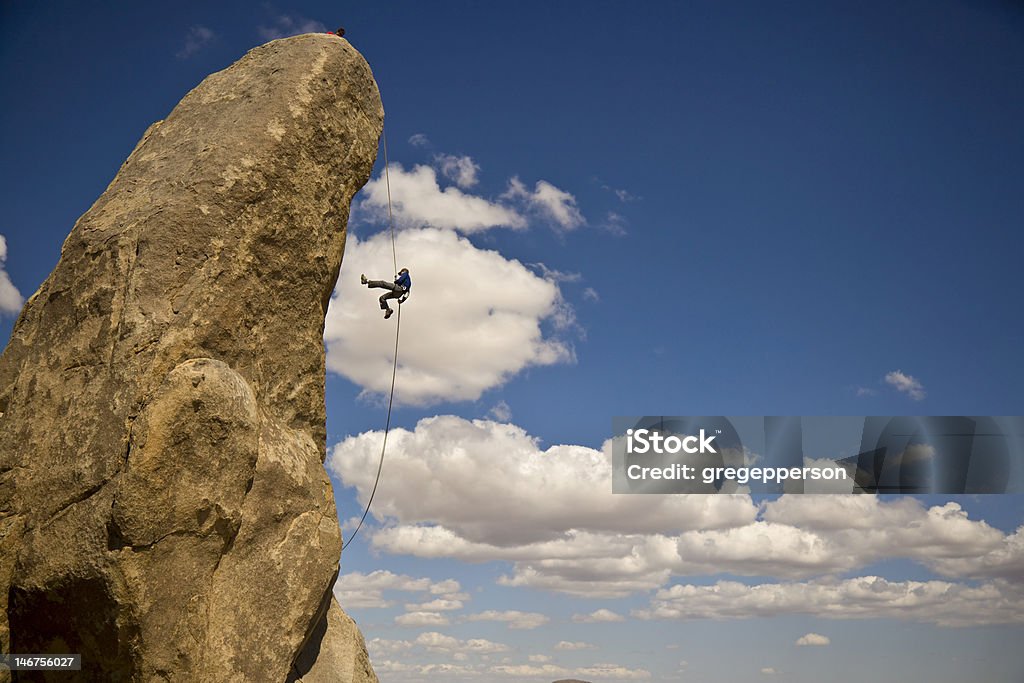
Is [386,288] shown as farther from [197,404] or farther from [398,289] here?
[197,404]

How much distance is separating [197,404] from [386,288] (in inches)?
220

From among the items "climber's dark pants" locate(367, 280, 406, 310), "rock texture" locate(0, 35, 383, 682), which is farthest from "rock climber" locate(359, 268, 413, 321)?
"rock texture" locate(0, 35, 383, 682)

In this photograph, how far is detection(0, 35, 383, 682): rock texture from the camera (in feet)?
30.0

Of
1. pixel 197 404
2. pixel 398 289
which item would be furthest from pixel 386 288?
pixel 197 404

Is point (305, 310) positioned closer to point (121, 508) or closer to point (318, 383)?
point (318, 383)

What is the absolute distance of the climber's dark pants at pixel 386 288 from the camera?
14422 millimetres

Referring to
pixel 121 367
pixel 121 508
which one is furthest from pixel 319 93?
pixel 121 508

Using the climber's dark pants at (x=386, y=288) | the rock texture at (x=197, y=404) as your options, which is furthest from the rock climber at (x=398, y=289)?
the rock texture at (x=197, y=404)

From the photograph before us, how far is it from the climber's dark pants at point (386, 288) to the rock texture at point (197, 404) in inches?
90.5

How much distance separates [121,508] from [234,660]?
6.63 feet

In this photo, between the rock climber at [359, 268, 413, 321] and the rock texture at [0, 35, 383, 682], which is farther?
the rock climber at [359, 268, 413, 321]

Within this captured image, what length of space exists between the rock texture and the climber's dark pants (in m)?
2.30

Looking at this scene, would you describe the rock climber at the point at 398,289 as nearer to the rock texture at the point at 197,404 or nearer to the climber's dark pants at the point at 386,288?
the climber's dark pants at the point at 386,288

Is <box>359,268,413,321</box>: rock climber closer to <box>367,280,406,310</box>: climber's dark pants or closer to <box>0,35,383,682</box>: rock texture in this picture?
<box>367,280,406,310</box>: climber's dark pants
